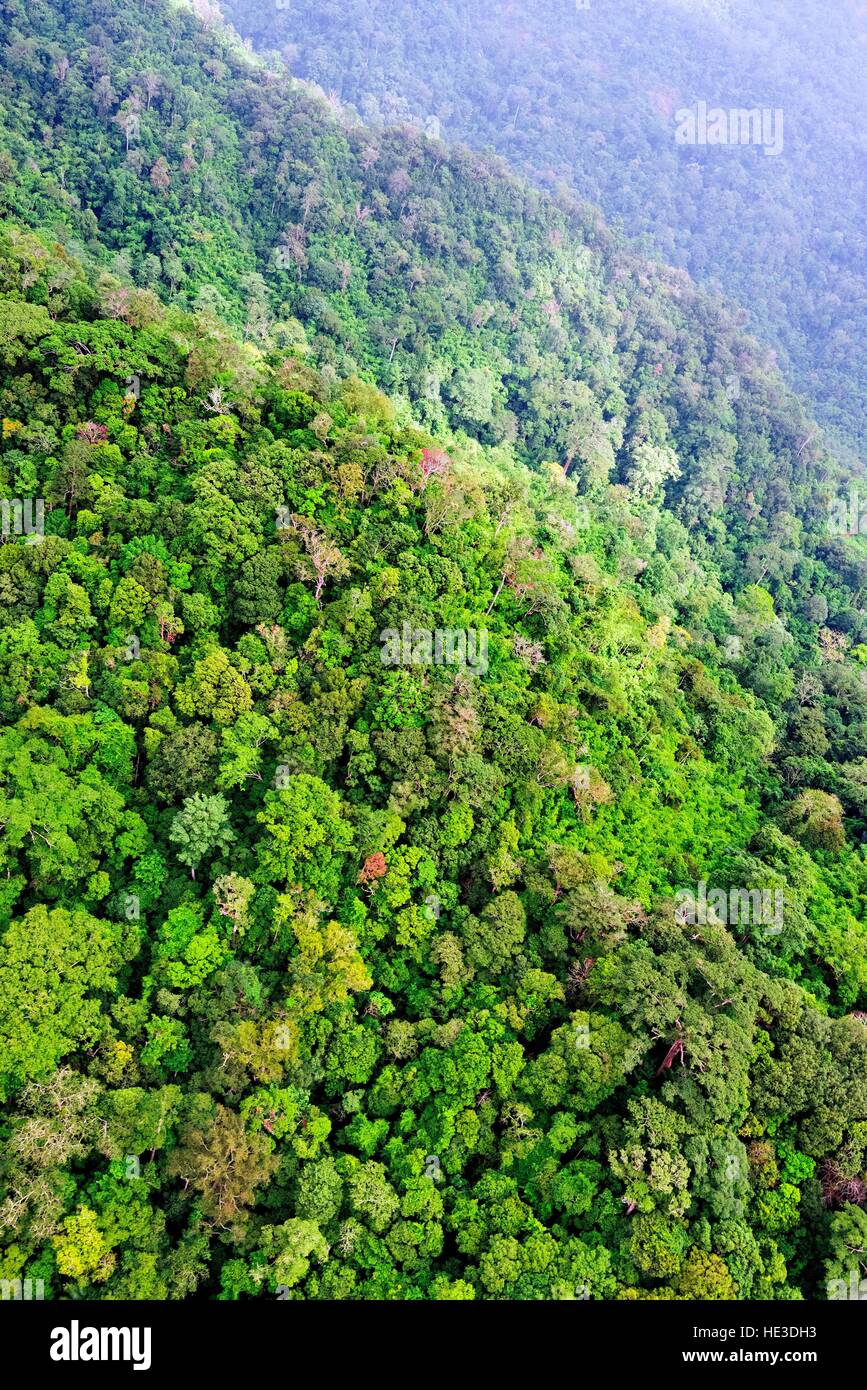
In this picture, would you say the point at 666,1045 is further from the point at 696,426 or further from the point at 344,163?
the point at 344,163

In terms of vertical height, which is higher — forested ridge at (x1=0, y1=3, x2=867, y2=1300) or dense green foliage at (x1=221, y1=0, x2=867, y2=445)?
dense green foliage at (x1=221, y1=0, x2=867, y2=445)

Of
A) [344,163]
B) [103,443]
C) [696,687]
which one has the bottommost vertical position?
[696,687]

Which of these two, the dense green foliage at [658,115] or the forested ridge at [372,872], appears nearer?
the forested ridge at [372,872]

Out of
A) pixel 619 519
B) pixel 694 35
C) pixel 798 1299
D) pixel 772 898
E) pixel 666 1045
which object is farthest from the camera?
pixel 694 35

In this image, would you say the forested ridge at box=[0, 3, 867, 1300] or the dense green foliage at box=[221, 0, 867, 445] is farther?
the dense green foliage at box=[221, 0, 867, 445]

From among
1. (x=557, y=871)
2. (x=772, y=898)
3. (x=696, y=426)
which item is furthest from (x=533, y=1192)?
(x=696, y=426)
